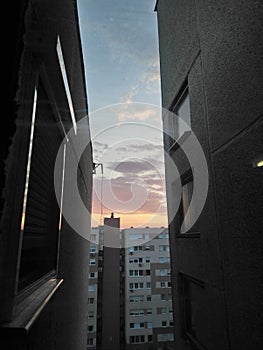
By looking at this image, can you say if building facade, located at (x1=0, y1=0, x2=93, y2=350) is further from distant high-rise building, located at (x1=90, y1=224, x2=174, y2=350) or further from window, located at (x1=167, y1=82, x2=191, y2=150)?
distant high-rise building, located at (x1=90, y1=224, x2=174, y2=350)

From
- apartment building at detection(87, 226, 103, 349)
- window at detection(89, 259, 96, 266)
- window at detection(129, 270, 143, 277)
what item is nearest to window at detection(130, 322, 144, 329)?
window at detection(129, 270, 143, 277)

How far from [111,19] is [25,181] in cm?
227

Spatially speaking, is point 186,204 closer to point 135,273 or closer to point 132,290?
point 135,273

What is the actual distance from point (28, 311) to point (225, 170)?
1331 millimetres

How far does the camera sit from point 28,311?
2.27ft

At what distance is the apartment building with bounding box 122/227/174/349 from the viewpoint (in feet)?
10.3

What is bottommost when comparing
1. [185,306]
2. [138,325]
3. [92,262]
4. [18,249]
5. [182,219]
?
[138,325]

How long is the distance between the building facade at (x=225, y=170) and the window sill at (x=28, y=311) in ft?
3.45

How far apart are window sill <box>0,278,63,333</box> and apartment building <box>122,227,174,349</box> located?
2.57 metres

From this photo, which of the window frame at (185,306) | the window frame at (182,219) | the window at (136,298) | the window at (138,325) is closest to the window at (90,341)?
the window at (138,325)

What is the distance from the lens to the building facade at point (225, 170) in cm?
109

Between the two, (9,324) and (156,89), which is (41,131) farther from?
(156,89)

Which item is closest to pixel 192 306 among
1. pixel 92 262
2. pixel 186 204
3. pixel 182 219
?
pixel 182 219

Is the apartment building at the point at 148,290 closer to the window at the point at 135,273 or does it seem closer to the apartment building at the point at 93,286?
the window at the point at 135,273
